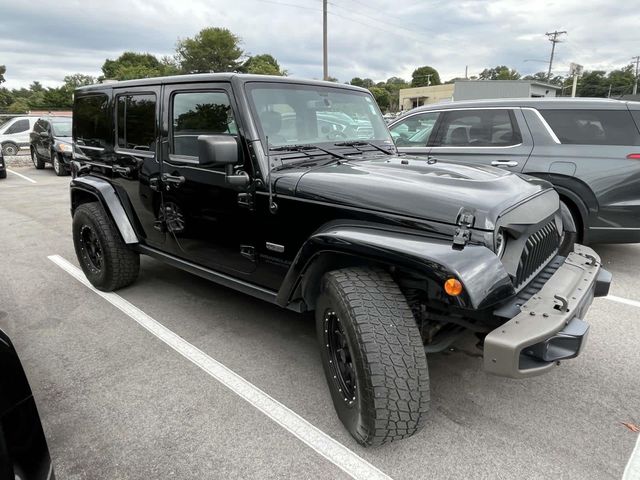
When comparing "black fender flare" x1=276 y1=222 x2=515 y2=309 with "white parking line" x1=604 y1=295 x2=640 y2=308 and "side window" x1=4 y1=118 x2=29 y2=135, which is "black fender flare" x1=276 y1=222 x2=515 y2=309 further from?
"side window" x1=4 y1=118 x2=29 y2=135

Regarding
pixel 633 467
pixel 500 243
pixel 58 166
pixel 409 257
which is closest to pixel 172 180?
pixel 409 257

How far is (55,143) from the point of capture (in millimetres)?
12578

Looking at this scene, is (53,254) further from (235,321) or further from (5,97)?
(5,97)

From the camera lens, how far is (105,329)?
3.60 m

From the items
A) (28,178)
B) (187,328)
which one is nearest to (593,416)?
(187,328)

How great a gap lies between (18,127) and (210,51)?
64.0m

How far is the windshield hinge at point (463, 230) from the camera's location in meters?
1.96

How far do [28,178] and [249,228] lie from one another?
41.0 feet

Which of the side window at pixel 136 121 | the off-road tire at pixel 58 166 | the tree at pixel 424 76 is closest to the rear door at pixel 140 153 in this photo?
the side window at pixel 136 121

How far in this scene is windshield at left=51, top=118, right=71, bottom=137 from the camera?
1278 cm

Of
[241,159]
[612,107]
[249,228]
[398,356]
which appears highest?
[612,107]

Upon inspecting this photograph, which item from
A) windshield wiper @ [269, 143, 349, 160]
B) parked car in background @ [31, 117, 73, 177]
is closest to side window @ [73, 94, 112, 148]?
windshield wiper @ [269, 143, 349, 160]

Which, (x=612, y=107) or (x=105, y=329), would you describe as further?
(x=612, y=107)

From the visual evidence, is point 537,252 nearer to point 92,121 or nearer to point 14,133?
point 92,121
